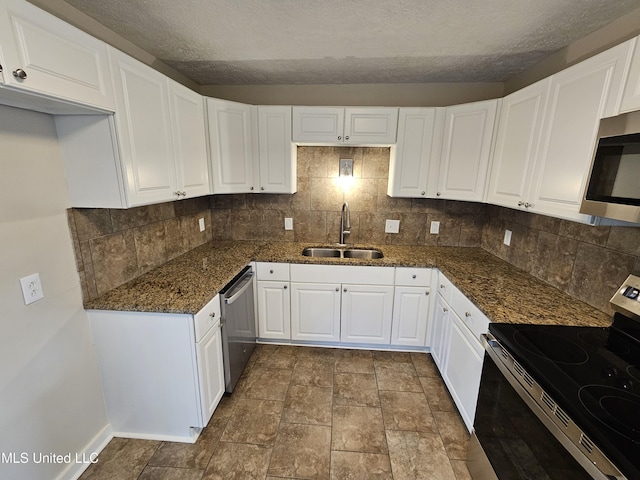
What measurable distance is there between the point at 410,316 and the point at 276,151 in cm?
193

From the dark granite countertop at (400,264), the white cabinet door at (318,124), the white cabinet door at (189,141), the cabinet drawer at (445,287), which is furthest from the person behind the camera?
the white cabinet door at (318,124)

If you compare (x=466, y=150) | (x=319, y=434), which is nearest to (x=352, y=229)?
(x=466, y=150)

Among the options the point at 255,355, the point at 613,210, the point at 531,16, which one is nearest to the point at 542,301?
the point at 613,210

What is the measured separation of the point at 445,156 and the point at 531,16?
3.37ft

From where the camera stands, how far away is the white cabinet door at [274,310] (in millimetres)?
2480

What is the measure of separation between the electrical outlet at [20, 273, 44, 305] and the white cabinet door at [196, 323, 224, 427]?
2.53 feet

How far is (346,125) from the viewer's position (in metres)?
2.37

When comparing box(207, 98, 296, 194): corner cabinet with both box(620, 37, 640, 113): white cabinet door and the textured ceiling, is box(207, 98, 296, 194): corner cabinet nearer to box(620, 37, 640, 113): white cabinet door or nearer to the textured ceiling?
the textured ceiling

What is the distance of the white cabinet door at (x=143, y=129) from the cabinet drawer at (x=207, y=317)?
70 cm

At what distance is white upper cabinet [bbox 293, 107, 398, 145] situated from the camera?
2348 mm

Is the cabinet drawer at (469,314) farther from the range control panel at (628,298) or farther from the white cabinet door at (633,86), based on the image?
the white cabinet door at (633,86)

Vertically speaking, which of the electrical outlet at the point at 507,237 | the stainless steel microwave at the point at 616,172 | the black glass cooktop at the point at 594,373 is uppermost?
the stainless steel microwave at the point at 616,172

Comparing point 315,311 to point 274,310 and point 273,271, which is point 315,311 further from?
point 273,271

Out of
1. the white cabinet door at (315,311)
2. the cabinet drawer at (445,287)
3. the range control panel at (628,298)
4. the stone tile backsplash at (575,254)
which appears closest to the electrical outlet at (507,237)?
the stone tile backsplash at (575,254)
